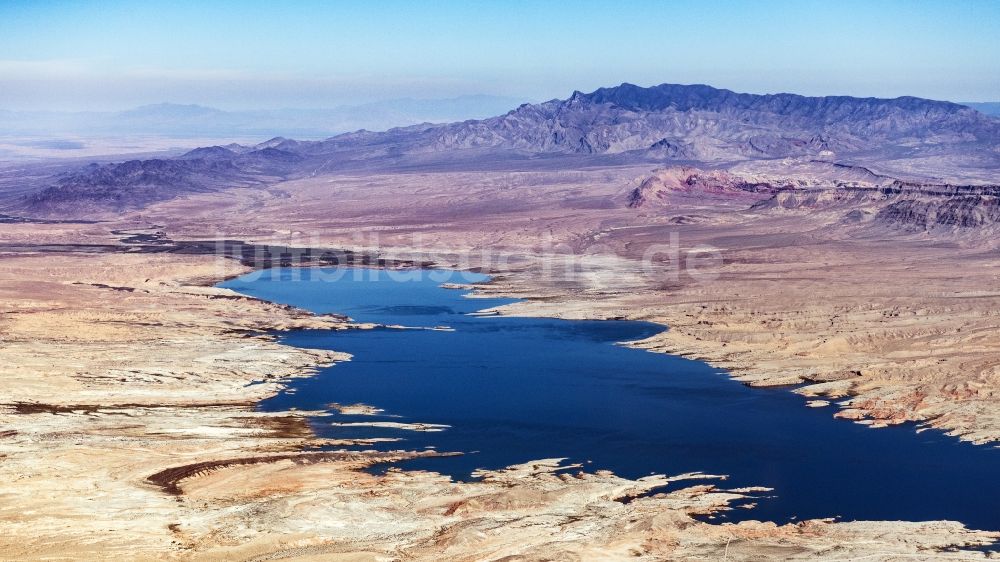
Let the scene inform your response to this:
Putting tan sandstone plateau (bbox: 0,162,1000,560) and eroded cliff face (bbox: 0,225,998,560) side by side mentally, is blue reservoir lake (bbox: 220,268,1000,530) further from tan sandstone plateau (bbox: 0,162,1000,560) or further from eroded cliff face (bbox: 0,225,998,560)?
eroded cliff face (bbox: 0,225,998,560)

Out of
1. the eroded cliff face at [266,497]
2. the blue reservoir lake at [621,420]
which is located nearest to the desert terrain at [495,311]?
the eroded cliff face at [266,497]

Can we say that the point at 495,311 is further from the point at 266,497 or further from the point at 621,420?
the point at 266,497

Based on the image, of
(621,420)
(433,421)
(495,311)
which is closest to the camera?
(433,421)

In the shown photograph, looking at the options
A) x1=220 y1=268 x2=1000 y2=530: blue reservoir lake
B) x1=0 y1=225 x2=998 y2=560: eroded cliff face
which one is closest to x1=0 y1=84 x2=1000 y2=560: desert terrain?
x1=0 y1=225 x2=998 y2=560: eroded cliff face

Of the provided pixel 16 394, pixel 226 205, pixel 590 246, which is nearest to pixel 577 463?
pixel 16 394

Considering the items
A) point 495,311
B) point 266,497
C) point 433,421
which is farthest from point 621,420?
point 495,311

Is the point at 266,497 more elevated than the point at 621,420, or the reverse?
the point at 266,497
